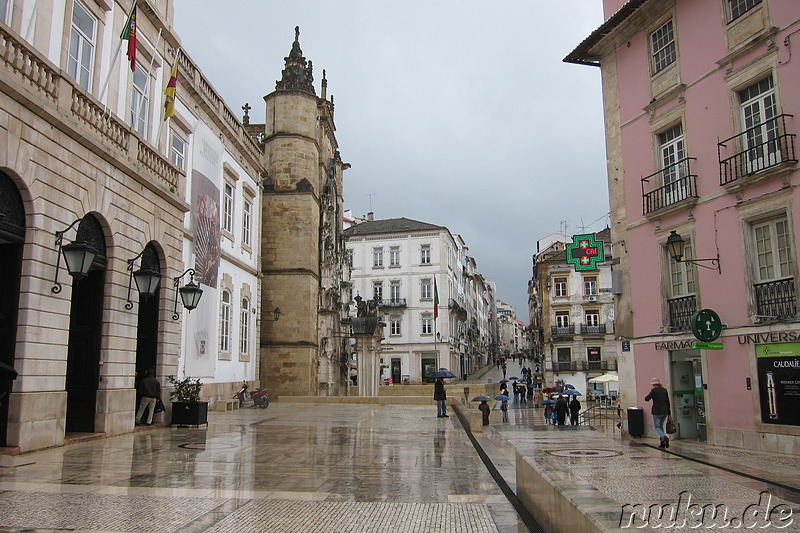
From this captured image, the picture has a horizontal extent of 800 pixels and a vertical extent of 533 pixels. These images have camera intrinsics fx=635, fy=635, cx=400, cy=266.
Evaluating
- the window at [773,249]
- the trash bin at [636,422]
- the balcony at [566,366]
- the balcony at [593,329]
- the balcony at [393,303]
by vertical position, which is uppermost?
the balcony at [393,303]

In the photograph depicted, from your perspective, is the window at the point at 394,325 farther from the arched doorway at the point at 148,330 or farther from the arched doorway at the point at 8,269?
the arched doorway at the point at 8,269

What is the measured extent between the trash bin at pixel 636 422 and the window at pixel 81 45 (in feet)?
48.6

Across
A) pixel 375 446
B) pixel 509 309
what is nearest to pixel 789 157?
pixel 375 446

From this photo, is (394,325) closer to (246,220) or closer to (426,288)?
(426,288)

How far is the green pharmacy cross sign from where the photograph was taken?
750 inches

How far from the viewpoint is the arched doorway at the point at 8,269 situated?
9789 millimetres

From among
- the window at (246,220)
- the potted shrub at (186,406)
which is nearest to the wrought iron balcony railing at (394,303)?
the window at (246,220)

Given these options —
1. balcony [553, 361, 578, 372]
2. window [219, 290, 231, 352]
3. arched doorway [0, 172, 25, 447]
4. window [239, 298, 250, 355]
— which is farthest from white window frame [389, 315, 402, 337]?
arched doorway [0, 172, 25, 447]

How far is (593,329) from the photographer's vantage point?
5347cm

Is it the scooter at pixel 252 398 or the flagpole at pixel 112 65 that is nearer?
the flagpole at pixel 112 65

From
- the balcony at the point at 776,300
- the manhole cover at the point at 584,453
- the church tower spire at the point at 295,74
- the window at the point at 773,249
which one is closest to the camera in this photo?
the manhole cover at the point at 584,453

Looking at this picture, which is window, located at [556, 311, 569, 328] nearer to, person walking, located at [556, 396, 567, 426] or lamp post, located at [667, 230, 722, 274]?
person walking, located at [556, 396, 567, 426]

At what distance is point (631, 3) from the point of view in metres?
17.0

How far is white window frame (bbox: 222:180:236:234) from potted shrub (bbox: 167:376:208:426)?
1018 cm
